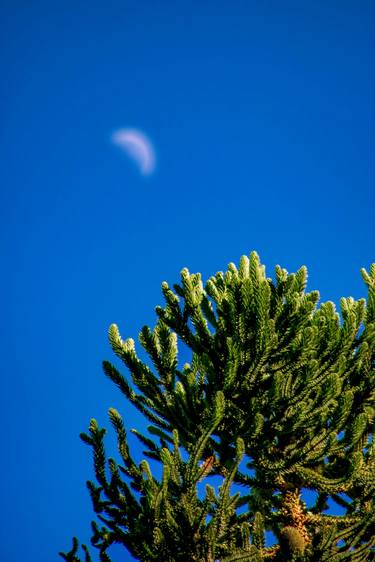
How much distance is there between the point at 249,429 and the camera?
3.64 metres

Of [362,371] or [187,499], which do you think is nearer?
[187,499]

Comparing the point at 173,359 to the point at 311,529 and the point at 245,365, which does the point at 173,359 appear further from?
the point at 311,529

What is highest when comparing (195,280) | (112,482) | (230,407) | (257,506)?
(195,280)

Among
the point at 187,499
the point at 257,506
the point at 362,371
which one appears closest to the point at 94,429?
the point at 187,499

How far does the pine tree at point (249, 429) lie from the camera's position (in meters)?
3.01

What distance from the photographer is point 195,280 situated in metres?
4.57

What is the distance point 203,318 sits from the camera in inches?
163

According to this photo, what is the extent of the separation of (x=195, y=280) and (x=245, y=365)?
119 centimetres

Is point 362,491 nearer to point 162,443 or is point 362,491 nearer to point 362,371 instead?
point 362,371

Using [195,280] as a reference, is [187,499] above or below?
below

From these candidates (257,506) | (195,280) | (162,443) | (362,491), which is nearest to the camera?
(362,491)

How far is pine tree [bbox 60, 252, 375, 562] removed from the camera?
301 cm

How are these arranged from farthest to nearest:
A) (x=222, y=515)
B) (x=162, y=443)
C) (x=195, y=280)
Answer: (x=195, y=280)
(x=162, y=443)
(x=222, y=515)

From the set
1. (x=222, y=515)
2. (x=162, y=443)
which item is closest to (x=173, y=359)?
(x=162, y=443)
